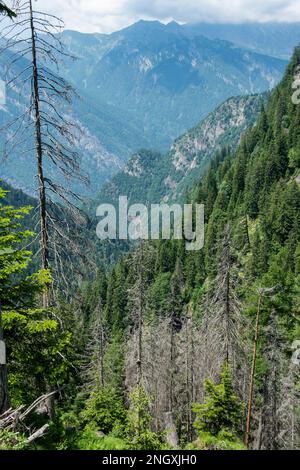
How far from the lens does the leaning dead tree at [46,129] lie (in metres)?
14.4

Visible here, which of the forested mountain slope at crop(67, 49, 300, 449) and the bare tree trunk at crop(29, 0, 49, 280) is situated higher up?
the bare tree trunk at crop(29, 0, 49, 280)

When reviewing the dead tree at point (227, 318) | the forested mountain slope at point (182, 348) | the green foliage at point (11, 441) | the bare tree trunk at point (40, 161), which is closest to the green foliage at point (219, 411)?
the forested mountain slope at point (182, 348)

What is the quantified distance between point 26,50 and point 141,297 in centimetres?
1718

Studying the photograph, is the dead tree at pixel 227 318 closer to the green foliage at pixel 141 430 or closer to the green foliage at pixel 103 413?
the green foliage at pixel 141 430

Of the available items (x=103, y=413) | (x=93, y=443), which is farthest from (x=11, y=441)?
(x=103, y=413)

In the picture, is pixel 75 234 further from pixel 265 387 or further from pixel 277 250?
pixel 277 250

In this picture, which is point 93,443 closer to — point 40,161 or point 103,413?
point 40,161

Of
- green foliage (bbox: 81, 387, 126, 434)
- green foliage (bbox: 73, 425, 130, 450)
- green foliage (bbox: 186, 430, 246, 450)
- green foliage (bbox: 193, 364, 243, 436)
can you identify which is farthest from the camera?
green foliage (bbox: 81, 387, 126, 434)

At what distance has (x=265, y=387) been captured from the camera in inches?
1276

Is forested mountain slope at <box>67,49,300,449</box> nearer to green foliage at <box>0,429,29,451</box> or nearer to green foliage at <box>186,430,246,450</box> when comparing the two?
green foliage at <box>186,430,246,450</box>

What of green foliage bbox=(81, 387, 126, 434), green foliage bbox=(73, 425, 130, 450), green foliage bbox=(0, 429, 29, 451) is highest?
green foliage bbox=(0, 429, 29, 451)


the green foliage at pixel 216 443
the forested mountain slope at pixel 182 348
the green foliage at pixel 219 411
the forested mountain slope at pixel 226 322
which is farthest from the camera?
the forested mountain slope at pixel 226 322

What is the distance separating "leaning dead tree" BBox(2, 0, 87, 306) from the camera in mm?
14355

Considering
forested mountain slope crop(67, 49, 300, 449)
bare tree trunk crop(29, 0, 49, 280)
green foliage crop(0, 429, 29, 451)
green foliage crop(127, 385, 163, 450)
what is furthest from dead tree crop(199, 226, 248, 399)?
green foliage crop(0, 429, 29, 451)
